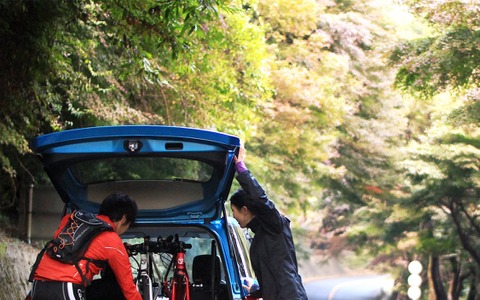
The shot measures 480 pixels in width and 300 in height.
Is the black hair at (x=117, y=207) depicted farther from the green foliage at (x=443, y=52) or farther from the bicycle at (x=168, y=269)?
the green foliage at (x=443, y=52)

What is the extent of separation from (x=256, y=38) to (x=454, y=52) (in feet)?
18.7

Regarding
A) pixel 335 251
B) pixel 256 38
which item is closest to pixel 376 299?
pixel 335 251

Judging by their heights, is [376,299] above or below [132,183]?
above

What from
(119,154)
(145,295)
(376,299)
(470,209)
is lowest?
(145,295)

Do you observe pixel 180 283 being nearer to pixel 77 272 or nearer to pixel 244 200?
pixel 244 200

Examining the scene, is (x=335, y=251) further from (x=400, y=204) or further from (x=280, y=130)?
(x=280, y=130)

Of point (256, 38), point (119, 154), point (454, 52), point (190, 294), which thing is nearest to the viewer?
point (119, 154)

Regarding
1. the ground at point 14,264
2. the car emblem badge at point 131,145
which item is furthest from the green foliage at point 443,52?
the car emblem badge at point 131,145

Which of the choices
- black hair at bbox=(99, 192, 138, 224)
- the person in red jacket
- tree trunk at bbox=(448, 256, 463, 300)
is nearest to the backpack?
the person in red jacket

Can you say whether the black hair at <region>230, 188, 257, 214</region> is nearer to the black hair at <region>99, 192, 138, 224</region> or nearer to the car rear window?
the black hair at <region>99, 192, 138, 224</region>

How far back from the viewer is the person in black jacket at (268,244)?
631 centimetres

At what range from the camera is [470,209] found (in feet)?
95.2

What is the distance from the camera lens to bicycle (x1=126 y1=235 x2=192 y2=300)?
6871 millimetres

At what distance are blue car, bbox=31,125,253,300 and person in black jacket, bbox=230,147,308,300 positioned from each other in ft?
1.09
